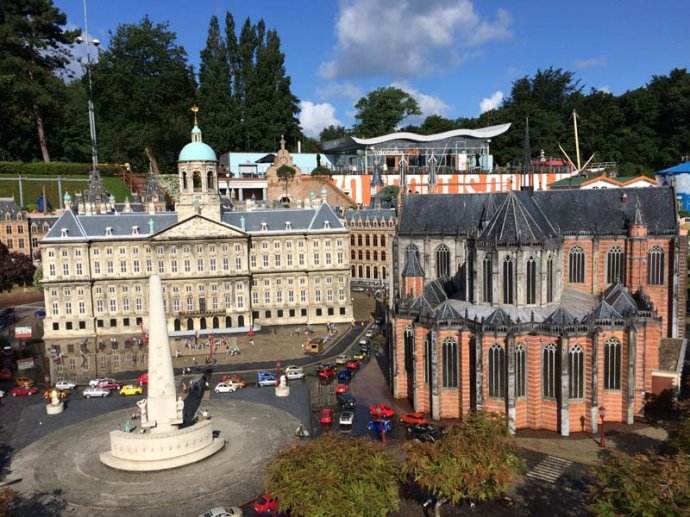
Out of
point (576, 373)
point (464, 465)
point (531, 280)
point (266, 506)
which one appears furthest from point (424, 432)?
point (531, 280)

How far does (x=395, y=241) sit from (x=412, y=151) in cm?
6379

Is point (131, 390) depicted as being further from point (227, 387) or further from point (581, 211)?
point (581, 211)

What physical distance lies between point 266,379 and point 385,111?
117 metres

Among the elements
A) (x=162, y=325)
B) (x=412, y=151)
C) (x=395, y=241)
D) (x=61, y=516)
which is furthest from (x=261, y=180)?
(x=61, y=516)

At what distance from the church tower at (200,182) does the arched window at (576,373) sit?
48263 millimetres

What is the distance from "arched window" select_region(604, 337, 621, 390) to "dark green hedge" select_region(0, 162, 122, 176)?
10716 cm

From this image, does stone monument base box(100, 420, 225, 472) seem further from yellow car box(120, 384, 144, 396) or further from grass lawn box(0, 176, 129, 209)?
grass lawn box(0, 176, 129, 209)

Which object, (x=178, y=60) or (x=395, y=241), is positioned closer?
(x=395, y=241)

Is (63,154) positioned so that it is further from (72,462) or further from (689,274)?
(689,274)

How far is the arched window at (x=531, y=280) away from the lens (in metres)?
46.8

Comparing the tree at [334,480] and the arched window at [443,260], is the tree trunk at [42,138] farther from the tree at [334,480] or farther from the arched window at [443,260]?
the tree at [334,480]

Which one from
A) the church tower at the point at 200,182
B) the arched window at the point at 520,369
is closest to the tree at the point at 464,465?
the arched window at the point at 520,369

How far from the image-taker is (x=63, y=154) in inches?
5241

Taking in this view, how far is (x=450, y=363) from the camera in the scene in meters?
46.2
